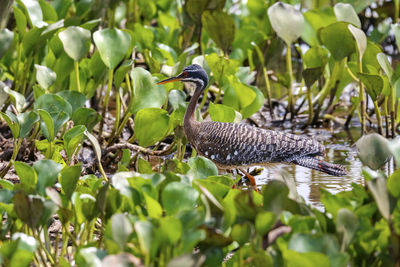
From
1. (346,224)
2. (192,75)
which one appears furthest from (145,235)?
(192,75)

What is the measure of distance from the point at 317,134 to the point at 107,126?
6.89 ft

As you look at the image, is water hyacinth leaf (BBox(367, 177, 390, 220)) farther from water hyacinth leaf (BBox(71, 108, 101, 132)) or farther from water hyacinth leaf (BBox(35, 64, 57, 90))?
water hyacinth leaf (BBox(35, 64, 57, 90))

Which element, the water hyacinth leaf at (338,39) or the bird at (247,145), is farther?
the water hyacinth leaf at (338,39)

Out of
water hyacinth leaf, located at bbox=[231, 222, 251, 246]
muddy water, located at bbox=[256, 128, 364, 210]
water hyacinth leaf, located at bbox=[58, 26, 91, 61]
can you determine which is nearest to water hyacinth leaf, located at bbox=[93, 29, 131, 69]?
water hyacinth leaf, located at bbox=[58, 26, 91, 61]

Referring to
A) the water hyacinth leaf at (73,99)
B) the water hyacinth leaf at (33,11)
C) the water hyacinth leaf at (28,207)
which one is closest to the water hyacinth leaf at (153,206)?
the water hyacinth leaf at (28,207)

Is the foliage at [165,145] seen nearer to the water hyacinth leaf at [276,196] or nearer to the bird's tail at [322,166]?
the water hyacinth leaf at [276,196]

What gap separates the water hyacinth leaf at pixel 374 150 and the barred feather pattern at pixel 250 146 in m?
1.79

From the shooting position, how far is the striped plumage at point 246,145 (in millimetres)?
6051

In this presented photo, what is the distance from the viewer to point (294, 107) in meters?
8.27

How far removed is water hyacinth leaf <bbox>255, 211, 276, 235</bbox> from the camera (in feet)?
11.1

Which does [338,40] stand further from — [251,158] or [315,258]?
[315,258]

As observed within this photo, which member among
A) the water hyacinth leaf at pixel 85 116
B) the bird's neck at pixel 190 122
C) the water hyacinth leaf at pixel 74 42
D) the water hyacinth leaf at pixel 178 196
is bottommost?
the bird's neck at pixel 190 122

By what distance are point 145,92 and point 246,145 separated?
34.8 inches

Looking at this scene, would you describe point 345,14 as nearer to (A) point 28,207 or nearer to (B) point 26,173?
(B) point 26,173
